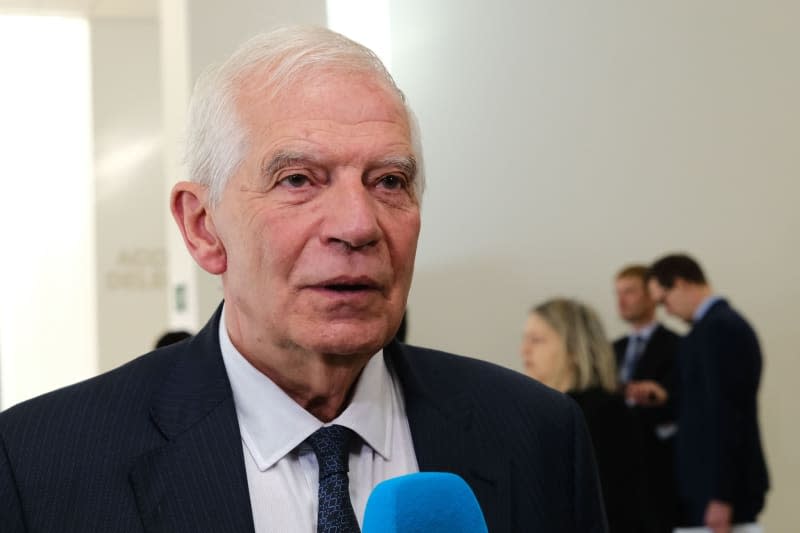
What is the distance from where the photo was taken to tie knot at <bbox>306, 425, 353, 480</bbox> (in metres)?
1.46

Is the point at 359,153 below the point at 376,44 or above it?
below

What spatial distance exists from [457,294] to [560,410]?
4.97 meters

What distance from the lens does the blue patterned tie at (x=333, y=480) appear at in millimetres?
1415

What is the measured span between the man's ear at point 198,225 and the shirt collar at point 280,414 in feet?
0.36

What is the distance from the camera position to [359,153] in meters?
1.44

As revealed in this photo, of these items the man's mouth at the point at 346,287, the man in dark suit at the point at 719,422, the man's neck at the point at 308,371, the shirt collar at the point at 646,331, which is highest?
the man's mouth at the point at 346,287

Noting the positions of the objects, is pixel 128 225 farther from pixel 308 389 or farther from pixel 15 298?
pixel 308 389

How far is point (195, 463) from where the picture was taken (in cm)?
146

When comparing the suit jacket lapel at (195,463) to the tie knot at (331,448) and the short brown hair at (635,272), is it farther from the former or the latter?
the short brown hair at (635,272)

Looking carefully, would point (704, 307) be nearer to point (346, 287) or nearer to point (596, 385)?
point (596, 385)

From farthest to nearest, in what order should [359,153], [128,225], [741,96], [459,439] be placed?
[128,225] < [741,96] < [459,439] < [359,153]

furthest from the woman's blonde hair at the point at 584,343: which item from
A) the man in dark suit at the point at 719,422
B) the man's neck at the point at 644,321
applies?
the man's neck at the point at 644,321

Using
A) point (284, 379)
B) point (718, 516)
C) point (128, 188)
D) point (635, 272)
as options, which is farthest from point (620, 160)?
point (284, 379)

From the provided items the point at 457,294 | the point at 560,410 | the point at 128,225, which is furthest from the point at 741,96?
the point at 560,410
